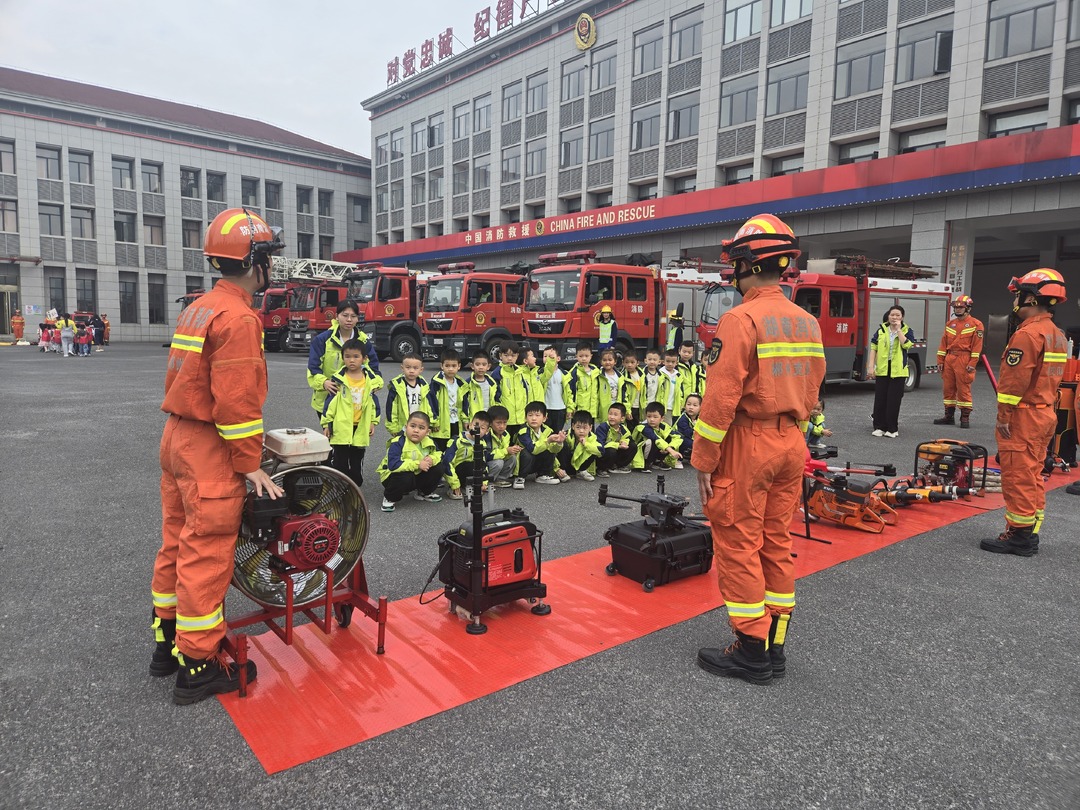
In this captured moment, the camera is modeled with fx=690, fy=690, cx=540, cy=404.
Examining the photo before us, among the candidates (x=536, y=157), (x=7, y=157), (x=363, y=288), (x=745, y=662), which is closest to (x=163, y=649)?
(x=745, y=662)

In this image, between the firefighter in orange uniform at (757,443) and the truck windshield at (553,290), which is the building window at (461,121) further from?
the firefighter in orange uniform at (757,443)

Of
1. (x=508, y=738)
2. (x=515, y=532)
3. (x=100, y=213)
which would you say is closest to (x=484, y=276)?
(x=515, y=532)

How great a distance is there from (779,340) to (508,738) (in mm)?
2018

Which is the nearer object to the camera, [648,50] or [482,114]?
[648,50]

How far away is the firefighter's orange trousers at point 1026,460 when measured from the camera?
482 centimetres

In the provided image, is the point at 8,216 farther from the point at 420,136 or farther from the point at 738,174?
the point at 738,174

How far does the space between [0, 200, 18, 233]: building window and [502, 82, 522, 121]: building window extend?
26.5 meters

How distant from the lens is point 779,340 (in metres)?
3.07

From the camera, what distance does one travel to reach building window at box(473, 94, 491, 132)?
38375 millimetres

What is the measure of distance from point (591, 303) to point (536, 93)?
2435 centimetres

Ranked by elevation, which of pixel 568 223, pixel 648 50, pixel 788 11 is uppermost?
pixel 648 50

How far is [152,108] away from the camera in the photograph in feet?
143

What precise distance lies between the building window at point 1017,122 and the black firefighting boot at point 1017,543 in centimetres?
1965

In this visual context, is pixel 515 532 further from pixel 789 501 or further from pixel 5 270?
pixel 5 270
